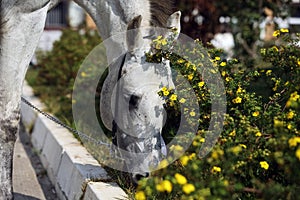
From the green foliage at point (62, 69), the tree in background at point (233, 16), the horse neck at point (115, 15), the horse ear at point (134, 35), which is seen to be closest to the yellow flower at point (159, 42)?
the horse ear at point (134, 35)

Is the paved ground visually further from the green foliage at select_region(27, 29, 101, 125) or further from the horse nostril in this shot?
the horse nostril

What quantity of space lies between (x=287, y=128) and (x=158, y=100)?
0.83 m

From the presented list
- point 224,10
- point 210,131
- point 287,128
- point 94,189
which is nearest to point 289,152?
point 287,128

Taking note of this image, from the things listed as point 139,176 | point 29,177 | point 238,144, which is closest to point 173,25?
point 139,176

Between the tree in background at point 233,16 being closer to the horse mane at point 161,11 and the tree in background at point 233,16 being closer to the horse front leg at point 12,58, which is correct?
the horse mane at point 161,11

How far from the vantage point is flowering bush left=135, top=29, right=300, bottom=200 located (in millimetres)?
2449

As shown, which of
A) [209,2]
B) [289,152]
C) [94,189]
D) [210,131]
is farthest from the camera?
[209,2]

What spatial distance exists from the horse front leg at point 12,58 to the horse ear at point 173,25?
0.94 metres

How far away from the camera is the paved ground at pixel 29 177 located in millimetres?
4852

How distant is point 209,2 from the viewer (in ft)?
26.0

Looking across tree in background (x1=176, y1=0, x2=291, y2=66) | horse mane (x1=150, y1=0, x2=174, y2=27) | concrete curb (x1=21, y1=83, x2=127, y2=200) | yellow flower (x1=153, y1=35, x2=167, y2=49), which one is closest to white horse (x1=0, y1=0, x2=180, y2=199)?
horse mane (x1=150, y1=0, x2=174, y2=27)

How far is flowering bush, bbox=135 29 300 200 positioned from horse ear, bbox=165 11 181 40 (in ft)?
0.46

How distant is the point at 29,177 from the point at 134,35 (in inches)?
98.4

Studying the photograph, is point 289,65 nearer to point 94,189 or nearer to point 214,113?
point 214,113
